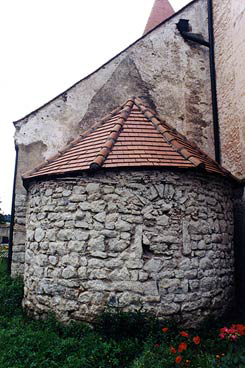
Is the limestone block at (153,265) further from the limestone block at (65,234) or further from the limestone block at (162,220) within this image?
the limestone block at (65,234)

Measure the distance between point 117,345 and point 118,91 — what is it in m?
5.27

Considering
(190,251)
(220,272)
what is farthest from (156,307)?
(220,272)

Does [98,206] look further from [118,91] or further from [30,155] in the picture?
[118,91]

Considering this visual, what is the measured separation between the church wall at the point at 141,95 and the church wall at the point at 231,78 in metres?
0.51

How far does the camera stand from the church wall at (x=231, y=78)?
20.2ft

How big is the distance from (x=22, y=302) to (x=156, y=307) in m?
2.56

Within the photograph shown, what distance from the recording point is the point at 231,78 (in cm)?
668

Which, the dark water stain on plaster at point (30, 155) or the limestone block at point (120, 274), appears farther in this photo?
the dark water stain on plaster at point (30, 155)

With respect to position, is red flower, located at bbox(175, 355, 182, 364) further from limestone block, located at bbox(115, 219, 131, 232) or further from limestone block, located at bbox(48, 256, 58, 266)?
limestone block, located at bbox(48, 256, 58, 266)

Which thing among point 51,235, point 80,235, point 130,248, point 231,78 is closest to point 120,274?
point 130,248

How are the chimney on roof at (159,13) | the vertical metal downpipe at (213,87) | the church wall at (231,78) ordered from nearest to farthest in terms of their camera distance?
the church wall at (231,78), the vertical metal downpipe at (213,87), the chimney on roof at (159,13)

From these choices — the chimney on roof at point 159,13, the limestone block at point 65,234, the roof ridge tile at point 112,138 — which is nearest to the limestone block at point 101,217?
the limestone block at point 65,234

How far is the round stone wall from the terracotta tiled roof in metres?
0.19

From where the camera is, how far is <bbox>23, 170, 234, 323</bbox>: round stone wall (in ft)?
14.2
